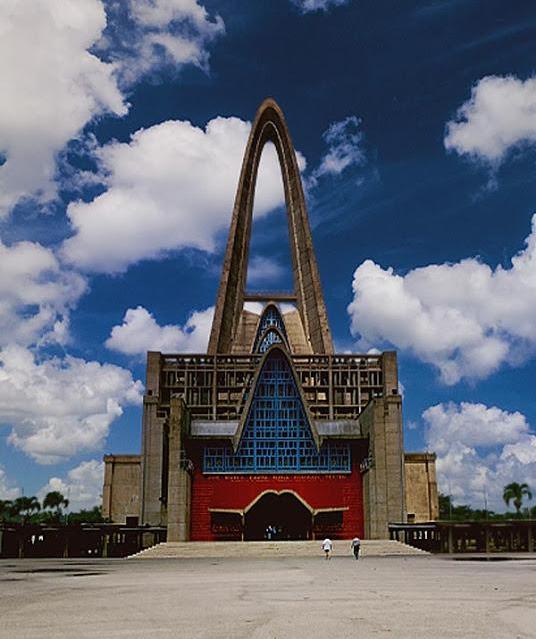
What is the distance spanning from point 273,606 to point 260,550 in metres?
29.3

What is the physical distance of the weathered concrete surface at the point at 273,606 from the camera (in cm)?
1145

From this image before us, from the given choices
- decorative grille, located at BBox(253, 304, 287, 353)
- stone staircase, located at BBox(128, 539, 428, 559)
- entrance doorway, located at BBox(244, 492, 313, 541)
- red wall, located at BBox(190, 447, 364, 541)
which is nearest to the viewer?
stone staircase, located at BBox(128, 539, 428, 559)

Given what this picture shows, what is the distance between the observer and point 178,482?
49594mm

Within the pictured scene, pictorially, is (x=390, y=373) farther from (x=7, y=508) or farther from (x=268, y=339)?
(x=7, y=508)

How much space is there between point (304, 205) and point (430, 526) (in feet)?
173

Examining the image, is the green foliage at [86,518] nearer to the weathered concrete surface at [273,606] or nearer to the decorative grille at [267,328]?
the decorative grille at [267,328]

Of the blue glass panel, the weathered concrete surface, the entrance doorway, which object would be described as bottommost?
the weathered concrete surface

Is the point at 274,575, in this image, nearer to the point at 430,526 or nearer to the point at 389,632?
the point at 389,632

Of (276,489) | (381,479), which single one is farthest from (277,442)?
(381,479)

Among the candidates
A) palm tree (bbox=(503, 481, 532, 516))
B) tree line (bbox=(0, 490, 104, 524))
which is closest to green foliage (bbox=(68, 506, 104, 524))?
tree line (bbox=(0, 490, 104, 524))

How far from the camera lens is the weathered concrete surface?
37.6 ft

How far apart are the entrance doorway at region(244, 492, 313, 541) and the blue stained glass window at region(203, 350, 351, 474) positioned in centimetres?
280

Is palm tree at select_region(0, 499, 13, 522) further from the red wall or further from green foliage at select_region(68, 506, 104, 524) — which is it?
the red wall

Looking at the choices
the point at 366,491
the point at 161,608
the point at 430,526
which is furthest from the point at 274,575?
the point at 366,491
